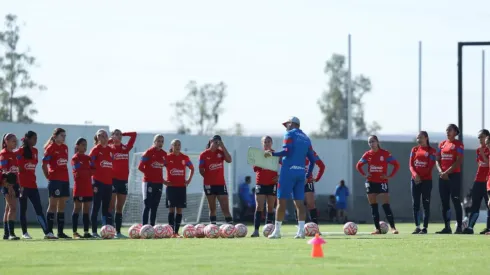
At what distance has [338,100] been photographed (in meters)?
108

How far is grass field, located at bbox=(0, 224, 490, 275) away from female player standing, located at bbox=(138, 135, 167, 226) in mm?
4269

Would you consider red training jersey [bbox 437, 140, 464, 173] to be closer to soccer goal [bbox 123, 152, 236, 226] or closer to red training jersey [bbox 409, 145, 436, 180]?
red training jersey [bbox 409, 145, 436, 180]

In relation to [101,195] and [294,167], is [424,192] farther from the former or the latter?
[101,195]

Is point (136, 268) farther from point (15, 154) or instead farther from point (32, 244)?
point (15, 154)

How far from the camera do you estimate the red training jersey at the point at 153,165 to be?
1004 inches

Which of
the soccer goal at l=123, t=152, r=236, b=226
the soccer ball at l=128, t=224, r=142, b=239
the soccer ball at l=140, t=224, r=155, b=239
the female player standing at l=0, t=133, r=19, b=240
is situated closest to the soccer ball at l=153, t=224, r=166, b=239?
the soccer ball at l=140, t=224, r=155, b=239

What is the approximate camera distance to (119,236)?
2484cm

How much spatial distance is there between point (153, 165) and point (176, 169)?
607 mm

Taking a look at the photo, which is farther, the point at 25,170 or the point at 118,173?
the point at 118,173

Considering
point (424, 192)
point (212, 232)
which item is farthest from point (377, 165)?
point (212, 232)

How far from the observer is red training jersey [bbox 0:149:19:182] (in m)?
23.2

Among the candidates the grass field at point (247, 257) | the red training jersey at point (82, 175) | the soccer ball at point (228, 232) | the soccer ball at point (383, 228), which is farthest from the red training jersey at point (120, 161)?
the soccer ball at point (383, 228)

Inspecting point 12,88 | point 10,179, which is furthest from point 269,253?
point 12,88

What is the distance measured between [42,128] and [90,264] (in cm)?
2595
